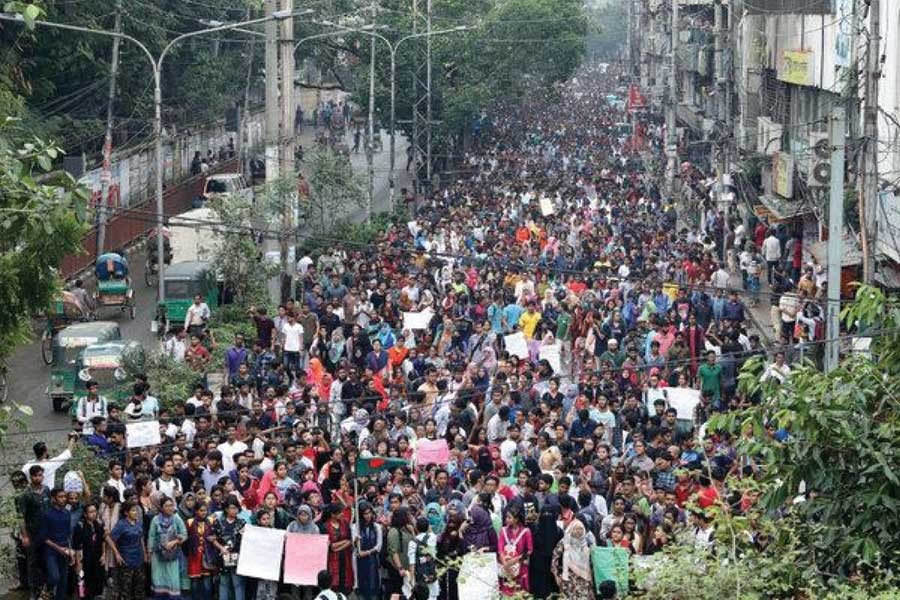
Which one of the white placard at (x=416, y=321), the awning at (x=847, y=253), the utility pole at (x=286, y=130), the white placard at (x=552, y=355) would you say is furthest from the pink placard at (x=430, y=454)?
the utility pole at (x=286, y=130)

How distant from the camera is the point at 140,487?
17.7 m

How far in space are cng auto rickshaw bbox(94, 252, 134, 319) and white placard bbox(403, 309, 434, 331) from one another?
Answer: 9880mm

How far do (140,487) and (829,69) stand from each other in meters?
20.1

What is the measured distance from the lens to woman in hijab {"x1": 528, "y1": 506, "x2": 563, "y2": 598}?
1630 cm

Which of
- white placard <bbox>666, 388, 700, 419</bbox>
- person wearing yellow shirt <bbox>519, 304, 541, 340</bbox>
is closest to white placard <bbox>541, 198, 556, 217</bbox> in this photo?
person wearing yellow shirt <bbox>519, 304, 541, 340</bbox>

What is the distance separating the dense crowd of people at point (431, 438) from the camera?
16.5 m

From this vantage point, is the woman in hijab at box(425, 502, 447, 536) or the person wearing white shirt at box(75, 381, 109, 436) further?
the person wearing white shirt at box(75, 381, 109, 436)

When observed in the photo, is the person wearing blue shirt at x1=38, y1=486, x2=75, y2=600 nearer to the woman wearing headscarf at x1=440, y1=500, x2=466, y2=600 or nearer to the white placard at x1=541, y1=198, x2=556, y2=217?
the woman wearing headscarf at x1=440, y1=500, x2=466, y2=600

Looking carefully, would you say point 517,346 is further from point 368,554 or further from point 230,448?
point 368,554

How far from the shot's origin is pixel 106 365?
26234mm

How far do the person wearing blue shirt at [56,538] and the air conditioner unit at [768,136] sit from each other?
2558 cm

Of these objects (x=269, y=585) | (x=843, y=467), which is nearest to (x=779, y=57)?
(x=269, y=585)

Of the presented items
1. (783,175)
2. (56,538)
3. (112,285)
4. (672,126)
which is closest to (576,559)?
(56,538)

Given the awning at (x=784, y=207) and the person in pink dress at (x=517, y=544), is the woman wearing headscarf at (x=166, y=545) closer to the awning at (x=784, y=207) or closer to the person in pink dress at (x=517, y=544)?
the person in pink dress at (x=517, y=544)
